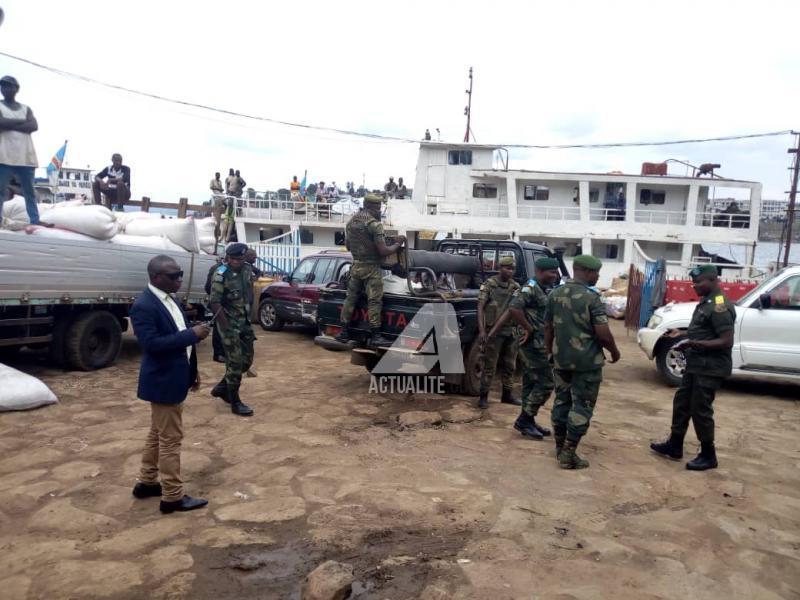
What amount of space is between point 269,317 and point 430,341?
20.1 feet

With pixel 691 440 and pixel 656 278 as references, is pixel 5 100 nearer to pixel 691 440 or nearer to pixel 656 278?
pixel 691 440

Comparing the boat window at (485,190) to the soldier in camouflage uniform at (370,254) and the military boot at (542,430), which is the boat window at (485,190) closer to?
the soldier in camouflage uniform at (370,254)

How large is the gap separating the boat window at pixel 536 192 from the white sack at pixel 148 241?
19235mm

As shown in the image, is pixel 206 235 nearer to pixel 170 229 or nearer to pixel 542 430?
pixel 170 229

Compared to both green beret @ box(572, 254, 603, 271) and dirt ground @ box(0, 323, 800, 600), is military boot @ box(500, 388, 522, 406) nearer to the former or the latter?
dirt ground @ box(0, 323, 800, 600)

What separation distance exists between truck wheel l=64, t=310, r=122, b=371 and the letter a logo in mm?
3925

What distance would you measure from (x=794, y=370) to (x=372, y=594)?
21.7 ft

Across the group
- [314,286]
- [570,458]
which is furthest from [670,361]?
[314,286]

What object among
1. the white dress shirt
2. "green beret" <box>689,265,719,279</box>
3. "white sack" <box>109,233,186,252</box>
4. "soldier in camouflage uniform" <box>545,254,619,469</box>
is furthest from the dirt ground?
"white sack" <box>109,233,186,252</box>

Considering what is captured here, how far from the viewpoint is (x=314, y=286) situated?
34.1 feet

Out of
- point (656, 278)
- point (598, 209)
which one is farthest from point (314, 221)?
point (656, 278)

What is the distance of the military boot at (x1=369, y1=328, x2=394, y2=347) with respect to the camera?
6172 mm

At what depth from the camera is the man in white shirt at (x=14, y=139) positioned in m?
6.21

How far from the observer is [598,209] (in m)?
24.0
